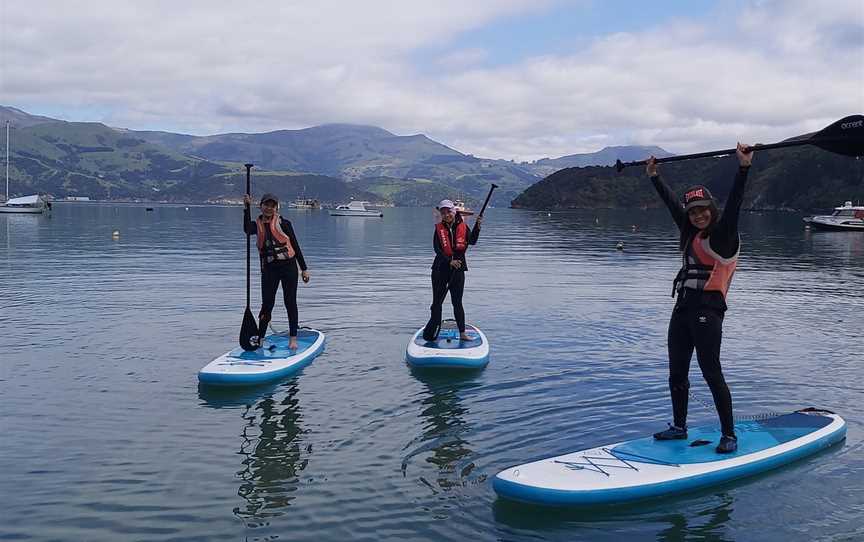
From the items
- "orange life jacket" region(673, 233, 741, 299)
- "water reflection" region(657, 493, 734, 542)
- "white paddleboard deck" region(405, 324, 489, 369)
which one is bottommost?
"water reflection" region(657, 493, 734, 542)

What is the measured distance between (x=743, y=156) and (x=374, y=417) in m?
6.26

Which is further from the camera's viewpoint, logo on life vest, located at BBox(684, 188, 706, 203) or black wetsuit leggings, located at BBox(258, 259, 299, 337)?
black wetsuit leggings, located at BBox(258, 259, 299, 337)

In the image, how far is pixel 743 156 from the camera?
7859mm

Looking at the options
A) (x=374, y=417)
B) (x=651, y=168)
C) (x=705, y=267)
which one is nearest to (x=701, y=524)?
(x=705, y=267)

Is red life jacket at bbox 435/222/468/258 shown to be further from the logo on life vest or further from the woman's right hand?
the logo on life vest

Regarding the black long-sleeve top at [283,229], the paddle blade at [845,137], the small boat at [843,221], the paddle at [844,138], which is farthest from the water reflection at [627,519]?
the small boat at [843,221]

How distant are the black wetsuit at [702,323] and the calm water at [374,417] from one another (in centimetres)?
A: 118

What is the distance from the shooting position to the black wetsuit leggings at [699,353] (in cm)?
843

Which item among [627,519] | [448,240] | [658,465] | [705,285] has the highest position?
[448,240]

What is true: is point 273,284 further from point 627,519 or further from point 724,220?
point 724,220

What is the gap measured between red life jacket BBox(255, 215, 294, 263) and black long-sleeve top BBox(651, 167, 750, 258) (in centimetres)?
753

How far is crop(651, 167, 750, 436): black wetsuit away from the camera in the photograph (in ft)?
27.0

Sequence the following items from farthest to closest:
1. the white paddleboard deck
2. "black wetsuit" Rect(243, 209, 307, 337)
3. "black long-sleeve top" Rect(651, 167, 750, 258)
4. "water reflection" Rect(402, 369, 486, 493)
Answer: "black wetsuit" Rect(243, 209, 307, 337)
the white paddleboard deck
"water reflection" Rect(402, 369, 486, 493)
"black long-sleeve top" Rect(651, 167, 750, 258)

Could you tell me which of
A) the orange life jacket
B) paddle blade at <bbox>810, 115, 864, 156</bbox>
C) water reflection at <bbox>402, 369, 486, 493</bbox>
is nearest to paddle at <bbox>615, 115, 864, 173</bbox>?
paddle blade at <bbox>810, 115, 864, 156</bbox>
